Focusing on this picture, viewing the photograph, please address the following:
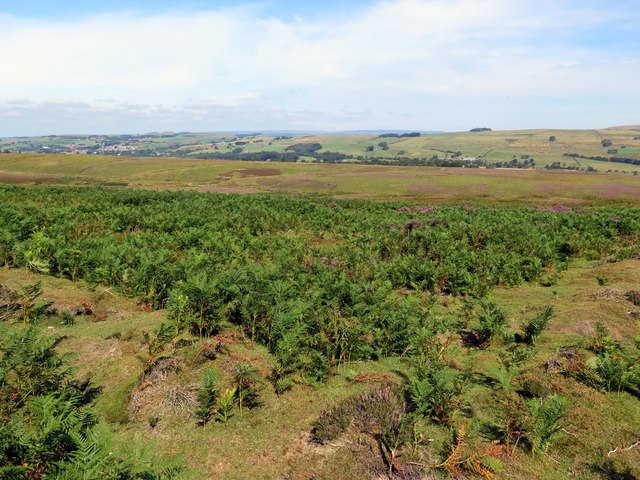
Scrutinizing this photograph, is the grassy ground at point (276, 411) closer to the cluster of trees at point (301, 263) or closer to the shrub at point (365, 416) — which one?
the shrub at point (365, 416)

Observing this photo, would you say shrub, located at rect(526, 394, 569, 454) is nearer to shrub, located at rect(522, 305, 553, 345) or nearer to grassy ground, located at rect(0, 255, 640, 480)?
grassy ground, located at rect(0, 255, 640, 480)

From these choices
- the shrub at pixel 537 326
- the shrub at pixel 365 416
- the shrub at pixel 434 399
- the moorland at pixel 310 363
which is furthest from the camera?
the shrub at pixel 537 326

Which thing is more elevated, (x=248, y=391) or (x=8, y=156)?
(x=8, y=156)

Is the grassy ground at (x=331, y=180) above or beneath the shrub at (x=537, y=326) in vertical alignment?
above

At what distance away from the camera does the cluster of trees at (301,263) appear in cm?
1161

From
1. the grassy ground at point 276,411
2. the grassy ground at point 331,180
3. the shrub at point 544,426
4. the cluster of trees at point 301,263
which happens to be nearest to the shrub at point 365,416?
the grassy ground at point 276,411

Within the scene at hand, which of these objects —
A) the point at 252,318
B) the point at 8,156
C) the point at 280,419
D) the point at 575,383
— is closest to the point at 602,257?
the point at 575,383

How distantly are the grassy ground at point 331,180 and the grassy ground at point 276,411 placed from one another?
54651 millimetres

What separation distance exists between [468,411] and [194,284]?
840 cm

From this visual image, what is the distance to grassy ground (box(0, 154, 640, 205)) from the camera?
6575 centimetres

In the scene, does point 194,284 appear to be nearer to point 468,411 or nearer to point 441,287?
point 468,411

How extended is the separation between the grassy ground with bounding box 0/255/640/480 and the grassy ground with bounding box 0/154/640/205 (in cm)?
5465

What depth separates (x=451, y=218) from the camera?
3434 cm

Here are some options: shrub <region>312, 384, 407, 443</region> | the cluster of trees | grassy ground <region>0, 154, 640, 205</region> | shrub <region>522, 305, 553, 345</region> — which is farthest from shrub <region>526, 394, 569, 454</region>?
grassy ground <region>0, 154, 640, 205</region>
